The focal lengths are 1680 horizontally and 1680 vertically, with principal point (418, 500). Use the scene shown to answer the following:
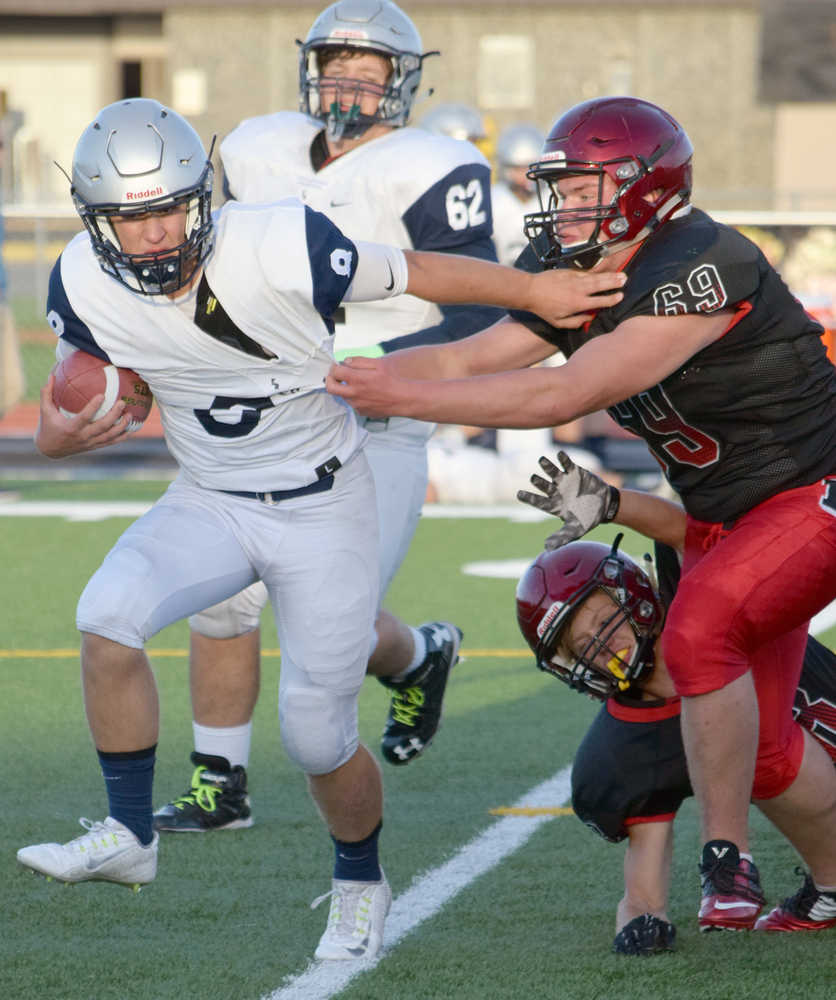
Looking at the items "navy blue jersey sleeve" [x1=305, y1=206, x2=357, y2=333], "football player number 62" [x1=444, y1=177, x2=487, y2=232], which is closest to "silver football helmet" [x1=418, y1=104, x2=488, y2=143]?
"football player number 62" [x1=444, y1=177, x2=487, y2=232]

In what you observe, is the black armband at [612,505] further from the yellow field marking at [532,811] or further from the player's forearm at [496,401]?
the yellow field marking at [532,811]

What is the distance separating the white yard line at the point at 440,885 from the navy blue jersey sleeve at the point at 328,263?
1324 mm

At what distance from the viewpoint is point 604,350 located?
3.30m

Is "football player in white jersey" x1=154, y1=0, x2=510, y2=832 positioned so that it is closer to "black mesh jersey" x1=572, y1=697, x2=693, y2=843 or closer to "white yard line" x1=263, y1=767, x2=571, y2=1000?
"white yard line" x1=263, y1=767, x2=571, y2=1000

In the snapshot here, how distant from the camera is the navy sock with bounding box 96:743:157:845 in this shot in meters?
3.34

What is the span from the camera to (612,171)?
349cm

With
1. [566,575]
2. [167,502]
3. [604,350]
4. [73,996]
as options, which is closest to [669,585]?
[566,575]

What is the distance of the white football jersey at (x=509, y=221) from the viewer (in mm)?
10320

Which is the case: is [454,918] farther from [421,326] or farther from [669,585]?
[421,326]

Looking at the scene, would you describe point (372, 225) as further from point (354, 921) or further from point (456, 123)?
point (456, 123)

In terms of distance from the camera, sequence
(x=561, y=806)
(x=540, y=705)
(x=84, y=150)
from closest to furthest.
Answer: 1. (x=84, y=150)
2. (x=561, y=806)
3. (x=540, y=705)

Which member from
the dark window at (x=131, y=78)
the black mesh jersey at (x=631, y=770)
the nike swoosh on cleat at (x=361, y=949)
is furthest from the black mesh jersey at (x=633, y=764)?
the dark window at (x=131, y=78)

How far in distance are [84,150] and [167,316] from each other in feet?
1.21

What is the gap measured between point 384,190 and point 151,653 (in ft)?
8.21
